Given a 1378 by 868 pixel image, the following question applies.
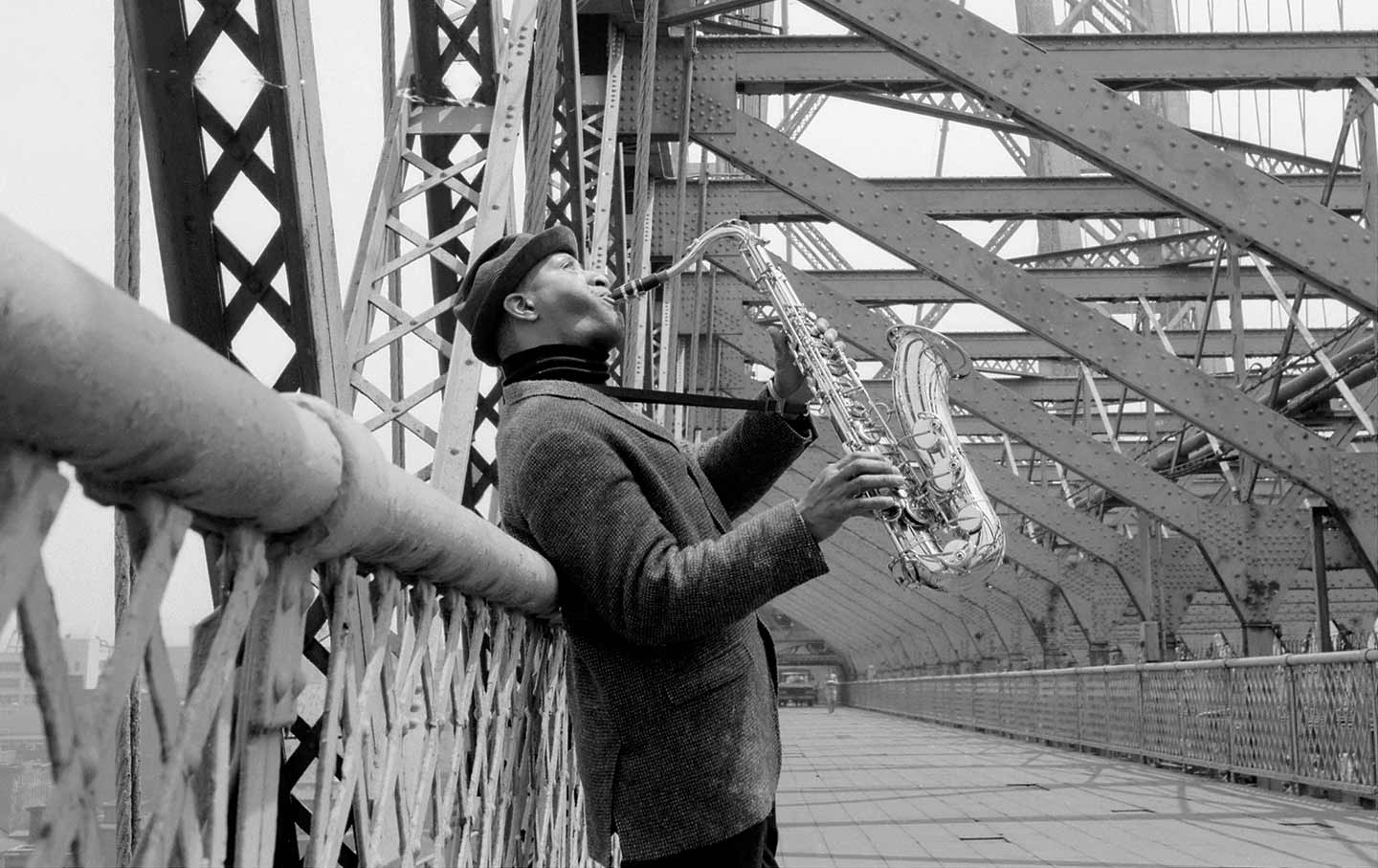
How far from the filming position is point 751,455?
3115 millimetres

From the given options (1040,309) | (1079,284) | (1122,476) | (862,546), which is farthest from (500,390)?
(862,546)

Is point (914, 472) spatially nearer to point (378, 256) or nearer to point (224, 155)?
point (224, 155)

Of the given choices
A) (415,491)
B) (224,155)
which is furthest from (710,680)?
(224,155)

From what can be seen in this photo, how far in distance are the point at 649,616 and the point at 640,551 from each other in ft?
0.36

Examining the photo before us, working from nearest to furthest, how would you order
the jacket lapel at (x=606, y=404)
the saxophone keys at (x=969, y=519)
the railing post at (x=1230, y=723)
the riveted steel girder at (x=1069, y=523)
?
the jacket lapel at (x=606, y=404), the saxophone keys at (x=969, y=519), the railing post at (x=1230, y=723), the riveted steel girder at (x=1069, y=523)

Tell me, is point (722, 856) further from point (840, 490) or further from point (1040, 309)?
point (1040, 309)

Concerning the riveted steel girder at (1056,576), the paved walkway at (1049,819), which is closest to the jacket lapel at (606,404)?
the paved walkway at (1049,819)

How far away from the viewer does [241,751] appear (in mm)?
1285

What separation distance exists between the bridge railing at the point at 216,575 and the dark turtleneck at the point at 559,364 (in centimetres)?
64

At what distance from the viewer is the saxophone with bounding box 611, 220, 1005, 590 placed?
127 inches

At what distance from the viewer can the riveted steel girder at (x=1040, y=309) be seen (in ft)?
37.9

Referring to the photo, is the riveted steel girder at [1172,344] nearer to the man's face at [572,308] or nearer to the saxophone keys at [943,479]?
the saxophone keys at [943,479]

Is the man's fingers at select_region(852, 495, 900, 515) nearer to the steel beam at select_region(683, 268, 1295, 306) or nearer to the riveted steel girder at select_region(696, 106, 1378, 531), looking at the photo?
the riveted steel girder at select_region(696, 106, 1378, 531)

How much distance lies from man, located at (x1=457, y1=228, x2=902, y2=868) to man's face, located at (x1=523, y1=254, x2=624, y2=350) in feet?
0.46
